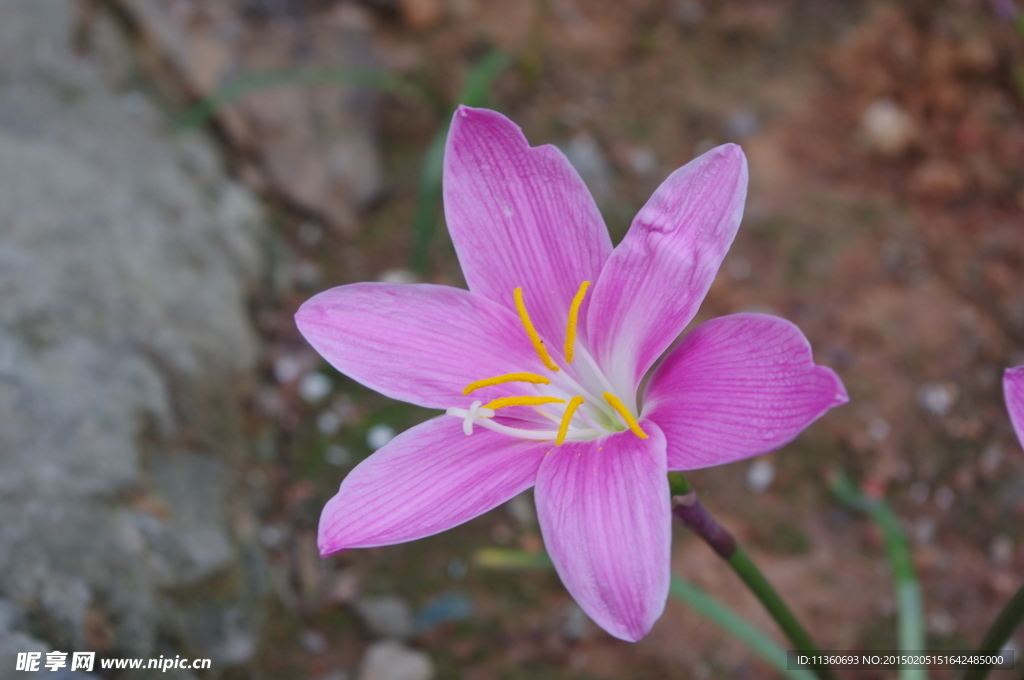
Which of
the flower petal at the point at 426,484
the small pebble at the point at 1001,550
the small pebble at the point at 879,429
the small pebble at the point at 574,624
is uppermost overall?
the flower petal at the point at 426,484

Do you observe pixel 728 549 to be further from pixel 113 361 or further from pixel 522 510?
pixel 113 361

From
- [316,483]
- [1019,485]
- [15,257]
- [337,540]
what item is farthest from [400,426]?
[1019,485]

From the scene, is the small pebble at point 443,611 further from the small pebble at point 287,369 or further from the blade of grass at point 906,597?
the blade of grass at point 906,597

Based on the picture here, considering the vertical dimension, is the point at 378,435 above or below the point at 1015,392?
below

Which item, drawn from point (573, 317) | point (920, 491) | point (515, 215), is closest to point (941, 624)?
point (920, 491)

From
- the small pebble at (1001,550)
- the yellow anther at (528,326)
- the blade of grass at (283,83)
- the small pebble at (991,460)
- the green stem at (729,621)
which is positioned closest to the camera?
the yellow anther at (528,326)

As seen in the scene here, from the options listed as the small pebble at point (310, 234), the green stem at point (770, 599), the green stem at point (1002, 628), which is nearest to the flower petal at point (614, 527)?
the green stem at point (770, 599)
